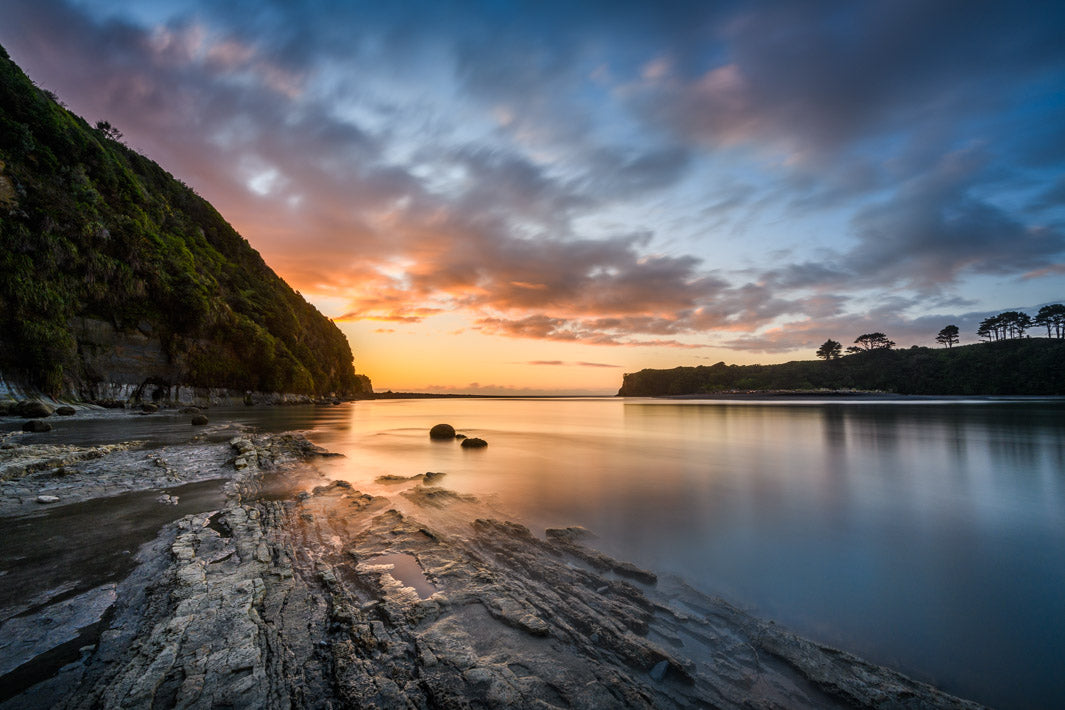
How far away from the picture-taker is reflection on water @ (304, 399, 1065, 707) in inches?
157

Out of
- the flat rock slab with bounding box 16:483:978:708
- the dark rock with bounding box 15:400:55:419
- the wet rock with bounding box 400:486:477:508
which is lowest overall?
the wet rock with bounding box 400:486:477:508

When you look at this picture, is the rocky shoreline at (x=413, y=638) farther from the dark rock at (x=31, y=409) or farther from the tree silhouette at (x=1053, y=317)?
the tree silhouette at (x=1053, y=317)

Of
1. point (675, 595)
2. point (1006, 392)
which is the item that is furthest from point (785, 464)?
point (1006, 392)

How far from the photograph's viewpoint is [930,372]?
7781 cm

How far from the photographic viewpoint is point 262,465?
37.0 feet

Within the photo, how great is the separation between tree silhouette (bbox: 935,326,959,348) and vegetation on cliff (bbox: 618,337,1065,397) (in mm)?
11804

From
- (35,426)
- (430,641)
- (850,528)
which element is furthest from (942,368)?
(35,426)

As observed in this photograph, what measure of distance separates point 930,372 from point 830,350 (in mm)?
23037

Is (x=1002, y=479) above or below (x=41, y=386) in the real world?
below

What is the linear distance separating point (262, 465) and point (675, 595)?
11.9 m

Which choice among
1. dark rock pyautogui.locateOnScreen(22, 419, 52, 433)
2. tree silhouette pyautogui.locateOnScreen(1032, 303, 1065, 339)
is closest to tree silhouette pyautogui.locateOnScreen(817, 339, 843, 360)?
tree silhouette pyautogui.locateOnScreen(1032, 303, 1065, 339)

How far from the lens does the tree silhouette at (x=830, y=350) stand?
99.6 meters

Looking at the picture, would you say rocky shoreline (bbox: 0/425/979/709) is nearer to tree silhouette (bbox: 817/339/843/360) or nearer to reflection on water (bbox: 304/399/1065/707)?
reflection on water (bbox: 304/399/1065/707)

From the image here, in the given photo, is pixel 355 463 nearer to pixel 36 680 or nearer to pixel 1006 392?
pixel 36 680
